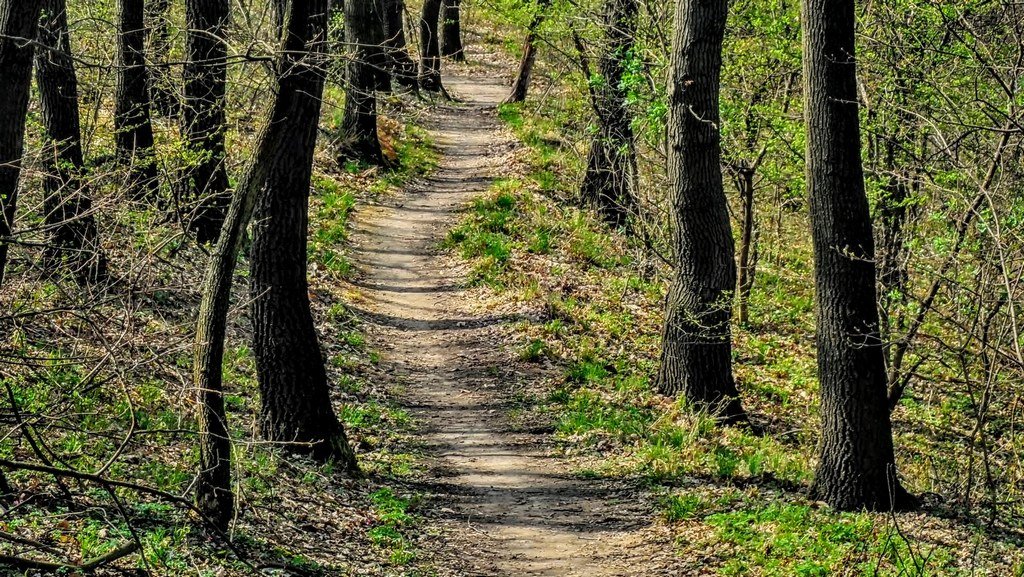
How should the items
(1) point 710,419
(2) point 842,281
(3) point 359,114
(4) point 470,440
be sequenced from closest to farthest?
1. (2) point 842,281
2. (4) point 470,440
3. (1) point 710,419
4. (3) point 359,114

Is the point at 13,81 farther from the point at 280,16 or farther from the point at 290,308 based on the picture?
the point at 290,308

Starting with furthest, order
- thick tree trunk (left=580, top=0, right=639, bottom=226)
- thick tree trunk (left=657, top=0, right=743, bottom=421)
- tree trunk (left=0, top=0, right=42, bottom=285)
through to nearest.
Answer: thick tree trunk (left=580, top=0, right=639, bottom=226), thick tree trunk (left=657, top=0, right=743, bottom=421), tree trunk (left=0, top=0, right=42, bottom=285)

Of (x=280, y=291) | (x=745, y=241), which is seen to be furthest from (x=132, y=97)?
(x=745, y=241)

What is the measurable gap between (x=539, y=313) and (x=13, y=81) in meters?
9.26

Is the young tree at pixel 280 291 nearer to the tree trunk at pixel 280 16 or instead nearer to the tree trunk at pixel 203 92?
the tree trunk at pixel 280 16

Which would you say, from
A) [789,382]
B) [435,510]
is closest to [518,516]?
[435,510]

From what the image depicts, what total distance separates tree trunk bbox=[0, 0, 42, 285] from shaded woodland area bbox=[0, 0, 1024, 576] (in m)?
0.03

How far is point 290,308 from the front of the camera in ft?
29.9

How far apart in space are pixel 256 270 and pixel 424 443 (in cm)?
313

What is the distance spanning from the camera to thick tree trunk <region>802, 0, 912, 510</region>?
8.78 meters

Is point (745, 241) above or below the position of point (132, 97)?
below

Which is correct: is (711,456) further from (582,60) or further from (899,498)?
(582,60)

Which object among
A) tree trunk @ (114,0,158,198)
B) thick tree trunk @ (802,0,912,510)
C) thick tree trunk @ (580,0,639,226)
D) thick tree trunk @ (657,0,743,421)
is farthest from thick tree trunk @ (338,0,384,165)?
thick tree trunk @ (802,0,912,510)

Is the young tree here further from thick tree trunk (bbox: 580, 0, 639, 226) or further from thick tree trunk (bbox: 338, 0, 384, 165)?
thick tree trunk (bbox: 338, 0, 384, 165)
